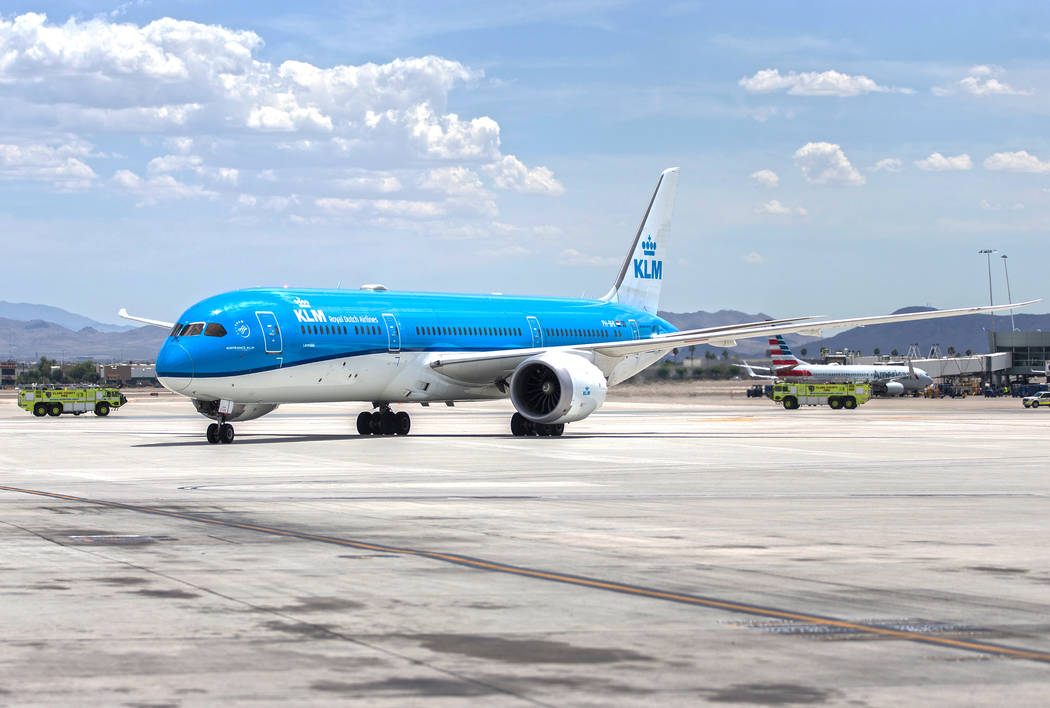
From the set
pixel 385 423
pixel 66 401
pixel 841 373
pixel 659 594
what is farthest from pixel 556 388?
pixel 841 373

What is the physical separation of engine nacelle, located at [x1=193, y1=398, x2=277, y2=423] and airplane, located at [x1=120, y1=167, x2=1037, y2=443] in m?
0.04

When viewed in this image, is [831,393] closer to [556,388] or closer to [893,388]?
[893,388]

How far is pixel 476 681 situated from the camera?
7883 mm

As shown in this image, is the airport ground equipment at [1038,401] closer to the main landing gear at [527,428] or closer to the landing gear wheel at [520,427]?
the main landing gear at [527,428]

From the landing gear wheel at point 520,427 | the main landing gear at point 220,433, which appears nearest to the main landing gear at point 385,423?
the landing gear wheel at point 520,427

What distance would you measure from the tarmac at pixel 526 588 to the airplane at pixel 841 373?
7527 centimetres

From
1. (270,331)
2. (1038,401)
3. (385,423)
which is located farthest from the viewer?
(1038,401)

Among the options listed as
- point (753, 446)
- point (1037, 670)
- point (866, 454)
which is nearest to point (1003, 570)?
point (1037, 670)

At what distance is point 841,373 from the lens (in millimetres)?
103312

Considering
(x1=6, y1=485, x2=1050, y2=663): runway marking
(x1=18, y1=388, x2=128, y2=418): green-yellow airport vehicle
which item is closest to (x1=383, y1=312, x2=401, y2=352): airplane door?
(x1=6, y1=485, x2=1050, y2=663): runway marking

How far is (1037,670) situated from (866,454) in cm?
2435

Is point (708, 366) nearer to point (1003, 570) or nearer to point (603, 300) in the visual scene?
point (603, 300)

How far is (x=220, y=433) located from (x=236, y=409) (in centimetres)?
220

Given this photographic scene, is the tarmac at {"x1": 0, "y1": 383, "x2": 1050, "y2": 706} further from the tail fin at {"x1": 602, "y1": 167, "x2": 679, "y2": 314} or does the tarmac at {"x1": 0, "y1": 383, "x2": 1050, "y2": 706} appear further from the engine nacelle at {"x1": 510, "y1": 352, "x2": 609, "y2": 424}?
the tail fin at {"x1": 602, "y1": 167, "x2": 679, "y2": 314}
